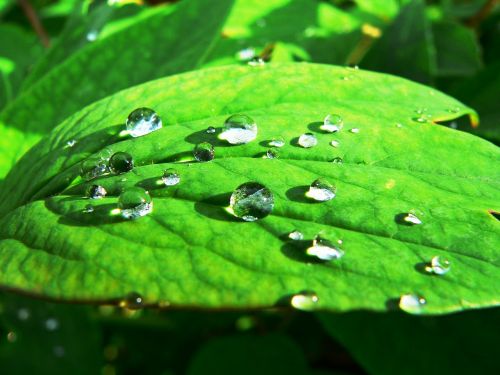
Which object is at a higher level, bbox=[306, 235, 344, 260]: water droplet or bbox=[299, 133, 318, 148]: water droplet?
bbox=[299, 133, 318, 148]: water droplet

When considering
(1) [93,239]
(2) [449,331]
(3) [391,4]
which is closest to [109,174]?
(1) [93,239]

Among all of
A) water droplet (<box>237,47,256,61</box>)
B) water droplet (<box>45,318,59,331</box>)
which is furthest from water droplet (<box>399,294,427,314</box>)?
water droplet (<box>45,318,59,331</box>)

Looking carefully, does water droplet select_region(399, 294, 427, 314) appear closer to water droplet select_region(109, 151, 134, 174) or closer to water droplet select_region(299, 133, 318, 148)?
water droplet select_region(299, 133, 318, 148)

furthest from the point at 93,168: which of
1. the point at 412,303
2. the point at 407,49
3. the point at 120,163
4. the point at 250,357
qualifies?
the point at 250,357

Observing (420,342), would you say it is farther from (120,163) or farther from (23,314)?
(23,314)

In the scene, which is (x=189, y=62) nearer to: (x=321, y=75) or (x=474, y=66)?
(x=321, y=75)

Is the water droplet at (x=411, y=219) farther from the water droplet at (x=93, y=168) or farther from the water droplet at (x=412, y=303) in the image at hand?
the water droplet at (x=93, y=168)

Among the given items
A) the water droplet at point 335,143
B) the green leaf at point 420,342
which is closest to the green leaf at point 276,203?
the water droplet at point 335,143
